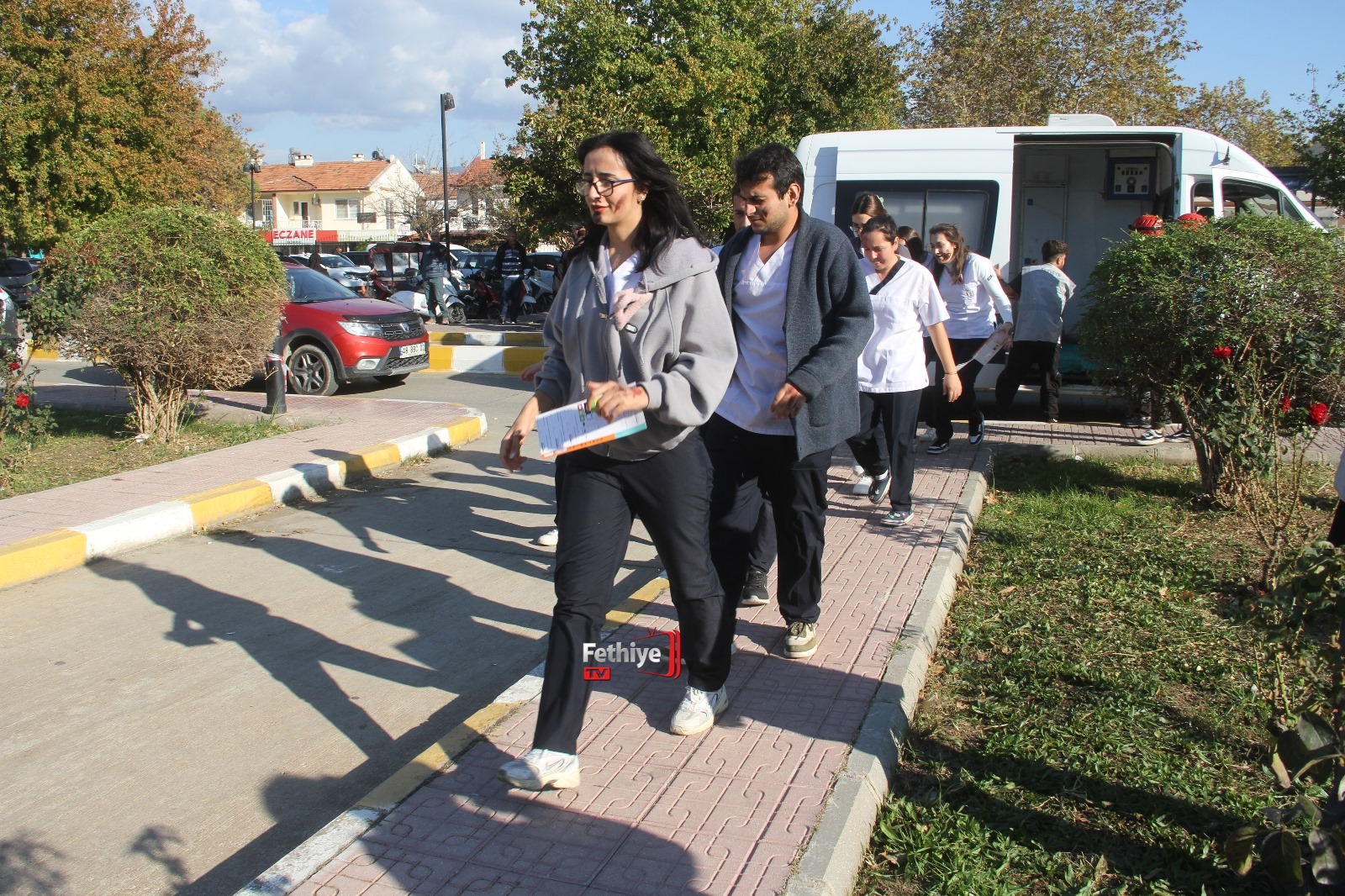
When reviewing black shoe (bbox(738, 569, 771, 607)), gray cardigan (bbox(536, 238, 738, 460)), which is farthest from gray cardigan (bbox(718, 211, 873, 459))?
black shoe (bbox(738, 569, 771, 607))

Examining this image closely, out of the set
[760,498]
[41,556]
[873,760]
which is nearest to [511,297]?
[41,556]

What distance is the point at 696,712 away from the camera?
12.2 feet

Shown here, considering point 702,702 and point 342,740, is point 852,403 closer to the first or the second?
point 702,702

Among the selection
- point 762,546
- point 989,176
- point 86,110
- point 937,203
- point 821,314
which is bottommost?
point 762,546

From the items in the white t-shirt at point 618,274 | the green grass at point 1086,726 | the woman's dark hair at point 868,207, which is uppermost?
the woman's dark hair at point 868,207

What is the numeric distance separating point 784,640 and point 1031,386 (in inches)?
297

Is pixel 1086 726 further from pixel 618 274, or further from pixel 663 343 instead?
pixel 618 274

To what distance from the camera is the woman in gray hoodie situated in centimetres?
321

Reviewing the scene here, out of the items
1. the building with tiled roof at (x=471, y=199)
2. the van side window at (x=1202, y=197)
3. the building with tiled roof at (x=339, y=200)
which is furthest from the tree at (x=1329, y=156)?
the building with tiled roof at (x=339, y=200)

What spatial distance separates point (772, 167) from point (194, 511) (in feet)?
15.5

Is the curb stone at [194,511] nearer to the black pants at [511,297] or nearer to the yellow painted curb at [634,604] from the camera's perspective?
the yellow painted curb at [634,604]

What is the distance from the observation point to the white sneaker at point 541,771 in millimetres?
3193

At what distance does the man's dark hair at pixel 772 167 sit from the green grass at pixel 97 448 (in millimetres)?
5866

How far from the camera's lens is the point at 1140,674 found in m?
4.26
